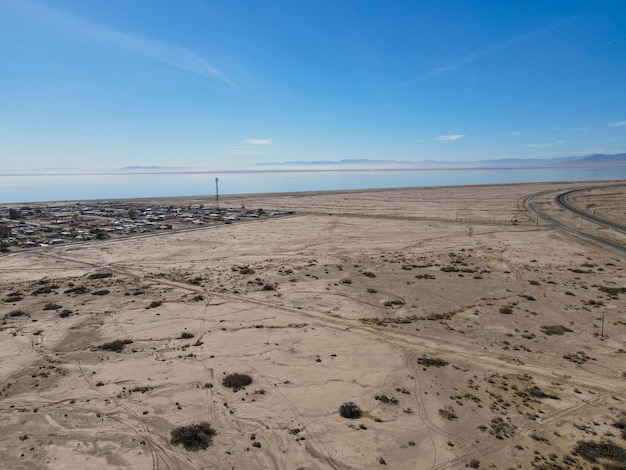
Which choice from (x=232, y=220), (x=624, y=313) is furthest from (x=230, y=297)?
(x=232, y=220)

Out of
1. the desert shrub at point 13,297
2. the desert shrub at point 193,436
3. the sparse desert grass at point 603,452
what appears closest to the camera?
the sparse desert grass at point 603,452

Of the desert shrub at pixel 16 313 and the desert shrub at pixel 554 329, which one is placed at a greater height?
the desert shrub at pixel 16 313

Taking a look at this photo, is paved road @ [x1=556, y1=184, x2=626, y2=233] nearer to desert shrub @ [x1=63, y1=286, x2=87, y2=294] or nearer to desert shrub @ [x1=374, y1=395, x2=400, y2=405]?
desert shrub @ [x1=374, y1=395, x2=400, y2=405]

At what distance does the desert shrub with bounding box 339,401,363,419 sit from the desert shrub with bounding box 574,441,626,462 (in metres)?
8.65

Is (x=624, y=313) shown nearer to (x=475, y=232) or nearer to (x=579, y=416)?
(x=579, y=416)

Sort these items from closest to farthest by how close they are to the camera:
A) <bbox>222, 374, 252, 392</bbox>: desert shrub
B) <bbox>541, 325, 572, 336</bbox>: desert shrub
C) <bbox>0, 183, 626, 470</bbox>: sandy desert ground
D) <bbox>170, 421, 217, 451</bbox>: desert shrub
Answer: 1. <bbox>0, 183, 626, 470</bbox>: sandy desert ground
2. <bbox>170, 421, 217, 451</bbox>: desert shrub
3. <bbox>222, 374, 252, 392</bbox>: desert shrub
4. <bbox>541, 325, 572, 336</bbox>: desert shrub

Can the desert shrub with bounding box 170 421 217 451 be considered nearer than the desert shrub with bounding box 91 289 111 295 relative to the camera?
Yes

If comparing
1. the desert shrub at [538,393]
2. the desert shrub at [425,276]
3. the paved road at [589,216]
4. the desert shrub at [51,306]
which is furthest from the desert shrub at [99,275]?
the paved road at [589,216]

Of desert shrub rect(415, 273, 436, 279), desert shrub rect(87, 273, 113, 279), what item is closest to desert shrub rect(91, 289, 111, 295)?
desert shrub rect(87, 273, 113, 279)

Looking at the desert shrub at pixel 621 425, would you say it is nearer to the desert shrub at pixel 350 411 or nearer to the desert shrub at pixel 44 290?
the desert shrub at pixel 350 411

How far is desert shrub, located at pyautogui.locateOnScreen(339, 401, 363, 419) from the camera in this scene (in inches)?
681

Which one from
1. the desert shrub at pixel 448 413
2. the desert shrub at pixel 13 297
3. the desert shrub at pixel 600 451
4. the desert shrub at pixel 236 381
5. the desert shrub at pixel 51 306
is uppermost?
the desert shrub at pixel 13 297

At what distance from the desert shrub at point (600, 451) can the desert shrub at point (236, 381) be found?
14.9 meters

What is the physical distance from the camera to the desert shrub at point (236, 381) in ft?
64.6
